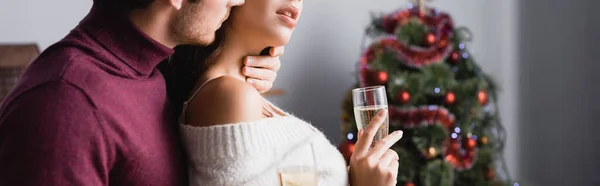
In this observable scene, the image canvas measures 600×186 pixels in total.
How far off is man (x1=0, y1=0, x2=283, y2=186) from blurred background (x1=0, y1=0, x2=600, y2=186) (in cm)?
251

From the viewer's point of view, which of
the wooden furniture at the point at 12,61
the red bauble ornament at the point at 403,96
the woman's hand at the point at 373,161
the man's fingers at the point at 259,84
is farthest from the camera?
the red bauble ornament at the point at 403,96

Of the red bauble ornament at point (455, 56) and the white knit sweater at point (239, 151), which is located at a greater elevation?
the white knit sweater at point (239, 151)

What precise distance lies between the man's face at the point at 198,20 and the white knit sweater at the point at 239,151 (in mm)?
164

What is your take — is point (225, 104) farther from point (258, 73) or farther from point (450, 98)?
point (450, 98)

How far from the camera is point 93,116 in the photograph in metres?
0.90

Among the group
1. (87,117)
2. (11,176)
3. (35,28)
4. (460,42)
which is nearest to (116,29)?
(87,117)

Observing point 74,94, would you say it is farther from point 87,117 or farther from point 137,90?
point 137,90

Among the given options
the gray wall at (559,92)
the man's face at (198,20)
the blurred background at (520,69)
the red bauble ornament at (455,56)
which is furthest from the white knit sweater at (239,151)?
the gray wall at (559,92)

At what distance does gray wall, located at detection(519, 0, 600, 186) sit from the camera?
13.3 ft

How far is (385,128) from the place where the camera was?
53.2 inches

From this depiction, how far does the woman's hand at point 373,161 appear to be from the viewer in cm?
129

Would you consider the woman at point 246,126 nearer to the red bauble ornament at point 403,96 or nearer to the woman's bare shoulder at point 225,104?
the woman's bare shoulder at point 225,104

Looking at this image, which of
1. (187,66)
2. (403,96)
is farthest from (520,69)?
(187,66)

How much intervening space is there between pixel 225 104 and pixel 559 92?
3.64 m
